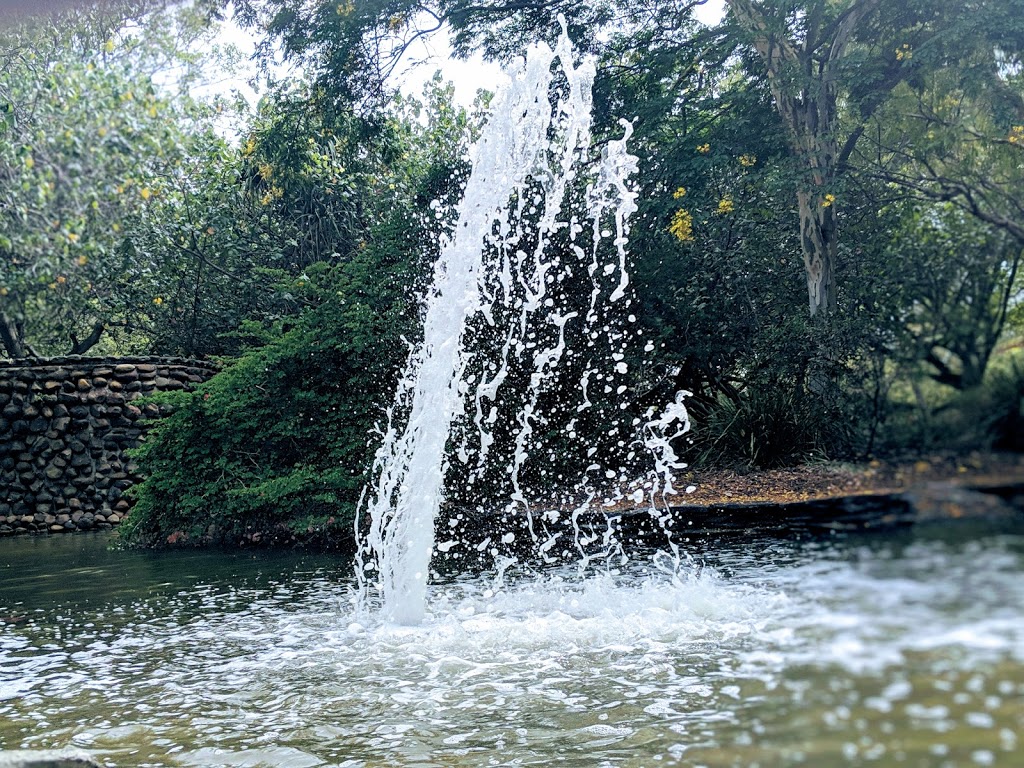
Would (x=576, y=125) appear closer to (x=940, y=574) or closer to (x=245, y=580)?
(x=245, y=580)

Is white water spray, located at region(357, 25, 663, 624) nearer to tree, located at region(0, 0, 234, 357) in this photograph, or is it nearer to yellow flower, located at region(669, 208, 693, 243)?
yellow flower, located at region(669, 208, 693, 243)

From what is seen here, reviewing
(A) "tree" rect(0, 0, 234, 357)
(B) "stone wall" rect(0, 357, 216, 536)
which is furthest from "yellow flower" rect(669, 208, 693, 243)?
(B) "stone wall" rect(0, 357, 216, 536)

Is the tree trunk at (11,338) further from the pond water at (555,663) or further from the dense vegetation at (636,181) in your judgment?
the pond water at (555,663)

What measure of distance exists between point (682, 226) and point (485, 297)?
106 inches

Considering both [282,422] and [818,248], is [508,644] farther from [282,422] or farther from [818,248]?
[818,248]

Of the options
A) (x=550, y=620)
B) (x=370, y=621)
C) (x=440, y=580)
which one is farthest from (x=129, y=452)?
(x=550, y=620)

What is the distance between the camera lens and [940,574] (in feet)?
1.59

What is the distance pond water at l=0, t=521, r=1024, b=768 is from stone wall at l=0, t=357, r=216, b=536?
521 centimetres

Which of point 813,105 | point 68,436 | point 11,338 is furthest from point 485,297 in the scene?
point 11,338

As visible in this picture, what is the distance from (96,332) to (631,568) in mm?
14185

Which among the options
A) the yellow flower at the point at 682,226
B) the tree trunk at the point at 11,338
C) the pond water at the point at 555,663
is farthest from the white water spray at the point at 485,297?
the tree trunk at the point at 11,338

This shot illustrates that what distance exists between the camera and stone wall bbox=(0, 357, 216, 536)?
1307 cm

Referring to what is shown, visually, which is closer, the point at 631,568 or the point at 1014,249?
the point at 1014,249

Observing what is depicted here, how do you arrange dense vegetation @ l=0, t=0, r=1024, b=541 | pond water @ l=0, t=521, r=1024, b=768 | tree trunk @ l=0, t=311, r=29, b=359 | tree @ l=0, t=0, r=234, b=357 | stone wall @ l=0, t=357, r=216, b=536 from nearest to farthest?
pond water @ l=0, t=521, r=1024, b=768 < tree @ l=0, t=0, r=234, b=357 < dense vegetation @ l=0, t=0, r=1024, b=541 < stone wall @ l=0, t=357, r=216, b=536 < tree trunk @ l=0, t=311, r=29, b=359
